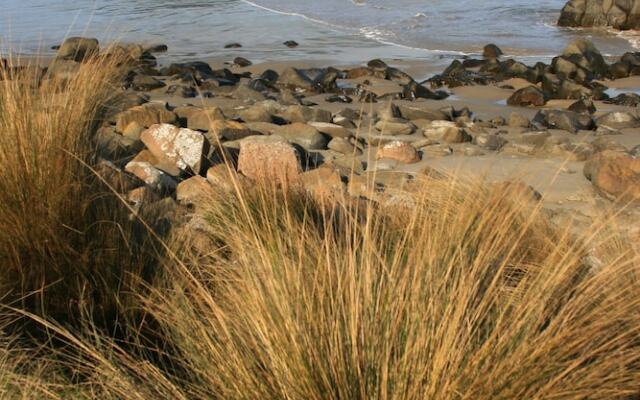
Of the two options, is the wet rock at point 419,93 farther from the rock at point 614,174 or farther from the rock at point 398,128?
the rock at point 614,174

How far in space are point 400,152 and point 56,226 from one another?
504cm

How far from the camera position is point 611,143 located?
915 cm

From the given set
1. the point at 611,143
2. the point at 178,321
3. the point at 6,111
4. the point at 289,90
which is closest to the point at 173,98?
the point at 289,90

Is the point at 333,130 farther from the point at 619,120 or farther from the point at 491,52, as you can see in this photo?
the point at 491,52

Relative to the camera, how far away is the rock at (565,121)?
10531 mm

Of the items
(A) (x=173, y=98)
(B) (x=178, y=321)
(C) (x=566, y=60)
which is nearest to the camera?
(B) (x=178, y=321)

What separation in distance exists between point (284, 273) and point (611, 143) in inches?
277

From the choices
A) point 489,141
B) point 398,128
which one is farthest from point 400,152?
point 398,128

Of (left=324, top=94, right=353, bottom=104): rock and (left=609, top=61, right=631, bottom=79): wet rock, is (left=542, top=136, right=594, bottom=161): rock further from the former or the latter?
(left=609, top=61, right=631, bottom=79): wet rock

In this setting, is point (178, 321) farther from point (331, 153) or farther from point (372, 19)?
point (372, 19)

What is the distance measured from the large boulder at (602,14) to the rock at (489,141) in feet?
42.2

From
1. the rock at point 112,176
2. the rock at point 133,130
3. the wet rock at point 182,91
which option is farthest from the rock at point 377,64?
the rock at point 112,176

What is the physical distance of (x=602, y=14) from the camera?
70.8 ft

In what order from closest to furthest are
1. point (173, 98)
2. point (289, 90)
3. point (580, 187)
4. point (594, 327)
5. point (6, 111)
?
point (594, 327) → point (6, 111) → point (580, 187) → point (173, 98) → point (289, 90)
